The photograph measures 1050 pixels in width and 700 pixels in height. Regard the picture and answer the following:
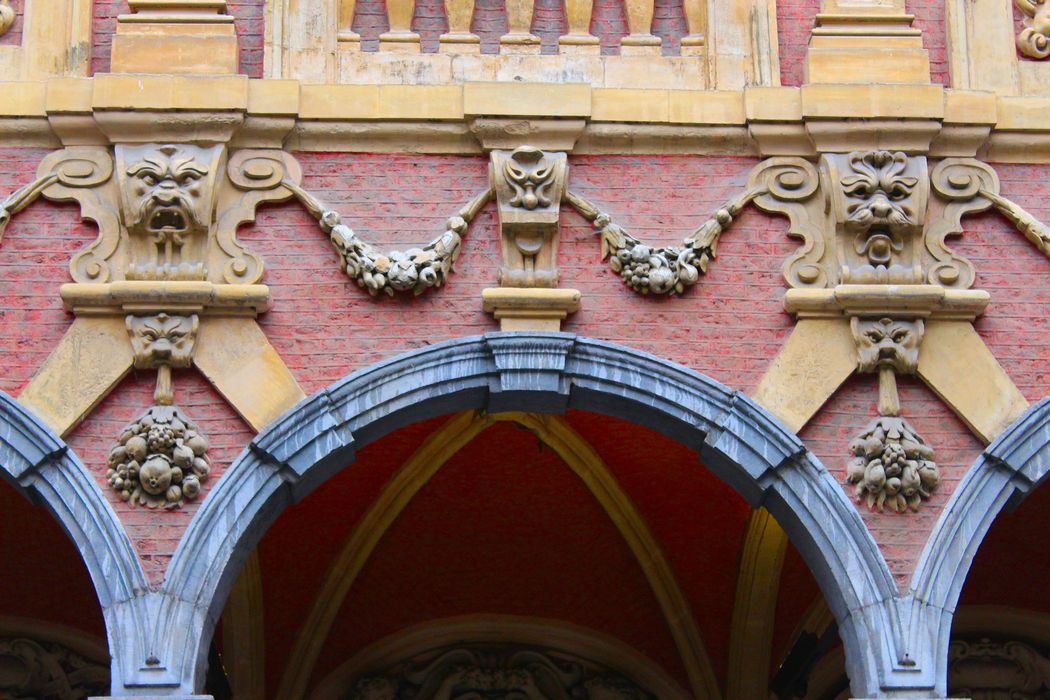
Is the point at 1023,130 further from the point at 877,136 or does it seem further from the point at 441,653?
the point at 441,653

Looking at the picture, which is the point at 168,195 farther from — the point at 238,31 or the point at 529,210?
the point at 529,210

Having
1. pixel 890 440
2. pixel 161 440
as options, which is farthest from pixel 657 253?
pixel 161 440

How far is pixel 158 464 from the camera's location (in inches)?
390

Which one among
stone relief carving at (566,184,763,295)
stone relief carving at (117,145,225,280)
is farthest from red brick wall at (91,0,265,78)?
stone relief carving at (566,184,763,295)

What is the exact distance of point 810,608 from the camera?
40.4 ft

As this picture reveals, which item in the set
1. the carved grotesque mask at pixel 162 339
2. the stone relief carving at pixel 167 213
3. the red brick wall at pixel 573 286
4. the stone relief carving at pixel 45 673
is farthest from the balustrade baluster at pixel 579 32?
the stone relief carving at pixel 45 673

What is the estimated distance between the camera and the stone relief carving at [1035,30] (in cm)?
1105

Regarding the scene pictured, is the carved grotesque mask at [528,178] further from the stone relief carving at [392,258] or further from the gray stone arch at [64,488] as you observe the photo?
the gray stone arch at [64,488]

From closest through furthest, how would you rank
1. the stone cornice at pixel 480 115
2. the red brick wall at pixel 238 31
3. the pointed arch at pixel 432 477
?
the stone cornice at pixel 480 115
the red brick wall at pixel 238 31
the pointed arch at pixel 432 477

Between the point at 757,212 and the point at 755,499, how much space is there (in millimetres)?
1401

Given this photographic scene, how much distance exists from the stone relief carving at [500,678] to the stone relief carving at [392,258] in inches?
117

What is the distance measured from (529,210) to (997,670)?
157 inches

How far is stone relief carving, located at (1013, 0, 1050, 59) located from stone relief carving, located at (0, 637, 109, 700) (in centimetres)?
580

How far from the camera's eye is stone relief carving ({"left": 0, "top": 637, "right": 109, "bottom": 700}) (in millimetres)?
12172
